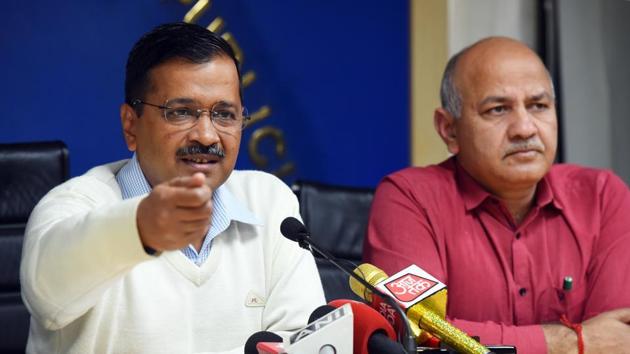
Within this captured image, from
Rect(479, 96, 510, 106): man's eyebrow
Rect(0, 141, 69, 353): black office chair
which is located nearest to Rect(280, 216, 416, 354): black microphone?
Rect(0, 141, 69, 353): black office chair

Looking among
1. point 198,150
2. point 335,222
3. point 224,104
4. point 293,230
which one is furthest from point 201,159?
point 335,222

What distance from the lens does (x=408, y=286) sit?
1709 mm

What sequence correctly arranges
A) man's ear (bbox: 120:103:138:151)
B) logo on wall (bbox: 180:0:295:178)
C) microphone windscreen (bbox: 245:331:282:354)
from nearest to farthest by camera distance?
microphone windscreen (bbox: 245:331:282:354) < man's ear (bbox: 120:103:138:151) < logo on wall (bbox: 180:0:295:178)

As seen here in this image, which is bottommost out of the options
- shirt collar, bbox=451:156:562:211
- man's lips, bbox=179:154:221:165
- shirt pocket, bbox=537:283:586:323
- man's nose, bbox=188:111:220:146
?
shirt pocket, bbox=537:283:586:323

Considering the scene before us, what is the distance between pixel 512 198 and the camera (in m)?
2.96

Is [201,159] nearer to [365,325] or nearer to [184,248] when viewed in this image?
[184,248]

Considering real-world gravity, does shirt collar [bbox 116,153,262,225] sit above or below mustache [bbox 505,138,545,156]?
above

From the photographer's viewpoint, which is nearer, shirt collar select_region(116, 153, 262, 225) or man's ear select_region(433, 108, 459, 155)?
shirt collar select_region(116, 153, 262, 225)

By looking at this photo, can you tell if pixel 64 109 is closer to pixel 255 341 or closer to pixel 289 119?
pixel 289 119

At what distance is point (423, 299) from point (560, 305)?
4.11 ft

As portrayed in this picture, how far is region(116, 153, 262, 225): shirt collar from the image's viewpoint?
87.7 inches

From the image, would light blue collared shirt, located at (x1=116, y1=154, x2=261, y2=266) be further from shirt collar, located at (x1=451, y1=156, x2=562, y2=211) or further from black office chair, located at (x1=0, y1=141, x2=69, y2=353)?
shirt collar, located at (x1=451, y1=156, x2=562, y2=211)

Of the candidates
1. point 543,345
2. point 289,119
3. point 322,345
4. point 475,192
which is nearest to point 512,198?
point 475,192

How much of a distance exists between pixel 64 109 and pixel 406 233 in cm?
148
